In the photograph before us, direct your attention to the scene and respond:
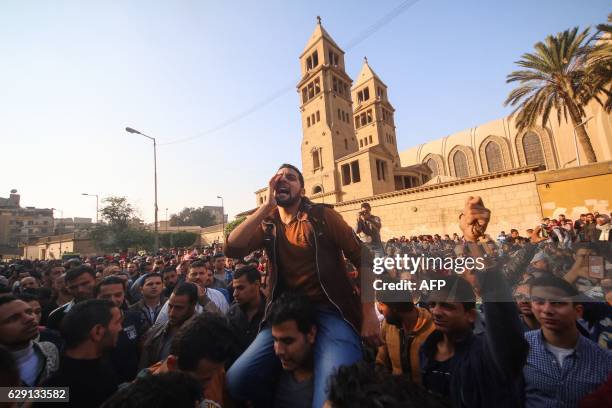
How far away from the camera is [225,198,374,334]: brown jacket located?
235 centimetres

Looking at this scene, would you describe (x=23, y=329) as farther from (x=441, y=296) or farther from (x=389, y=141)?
(x=389, y=141)

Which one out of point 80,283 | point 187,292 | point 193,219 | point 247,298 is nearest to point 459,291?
point 247,298

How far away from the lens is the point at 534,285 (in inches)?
110

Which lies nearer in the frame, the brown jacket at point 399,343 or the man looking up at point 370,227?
the brown jacket at point 399,343

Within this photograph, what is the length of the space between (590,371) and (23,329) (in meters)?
4.83

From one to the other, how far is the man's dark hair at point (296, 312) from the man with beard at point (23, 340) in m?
2.33

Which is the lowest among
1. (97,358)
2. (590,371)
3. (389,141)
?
(590,371)

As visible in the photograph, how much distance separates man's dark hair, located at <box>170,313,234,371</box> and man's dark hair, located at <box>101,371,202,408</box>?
30.9 inches

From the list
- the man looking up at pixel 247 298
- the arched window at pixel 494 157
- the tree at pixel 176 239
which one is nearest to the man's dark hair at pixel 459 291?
the man looking up at pixel 247 298

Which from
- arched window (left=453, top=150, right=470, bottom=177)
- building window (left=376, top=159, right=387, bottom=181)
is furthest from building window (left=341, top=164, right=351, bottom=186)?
arched window (left=453, top=150, right=470, bottom=177)

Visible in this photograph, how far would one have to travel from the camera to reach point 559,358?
2.38 m

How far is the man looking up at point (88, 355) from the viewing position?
2079 millimetres

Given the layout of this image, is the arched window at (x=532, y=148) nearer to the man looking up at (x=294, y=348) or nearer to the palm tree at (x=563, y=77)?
the palm tree at (x=563, y=77)

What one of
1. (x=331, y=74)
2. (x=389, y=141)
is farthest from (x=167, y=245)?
(x=389, y=141)
